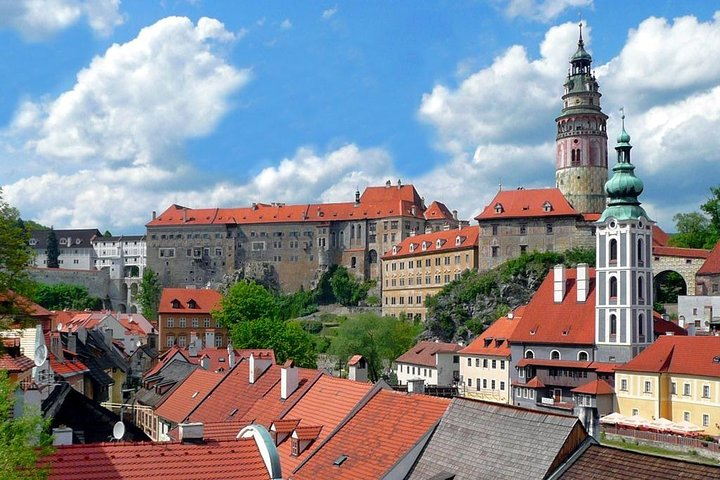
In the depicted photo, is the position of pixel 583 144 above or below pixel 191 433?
above

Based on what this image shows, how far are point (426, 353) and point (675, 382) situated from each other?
86.3 ft

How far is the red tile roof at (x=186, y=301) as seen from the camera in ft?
279

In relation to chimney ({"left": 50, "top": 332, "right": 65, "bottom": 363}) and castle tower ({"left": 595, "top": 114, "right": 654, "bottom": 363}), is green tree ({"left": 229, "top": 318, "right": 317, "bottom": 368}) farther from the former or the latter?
chimney ({"left": 50, "top": 332, "right": 65, "bottom": 363})

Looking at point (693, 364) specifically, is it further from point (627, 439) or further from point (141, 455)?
point (141, 455)

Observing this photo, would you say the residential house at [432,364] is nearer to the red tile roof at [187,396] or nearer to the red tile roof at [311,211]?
the red tile roof at [187,396]

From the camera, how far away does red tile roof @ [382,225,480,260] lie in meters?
100

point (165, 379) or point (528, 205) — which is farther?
point (528, 205)

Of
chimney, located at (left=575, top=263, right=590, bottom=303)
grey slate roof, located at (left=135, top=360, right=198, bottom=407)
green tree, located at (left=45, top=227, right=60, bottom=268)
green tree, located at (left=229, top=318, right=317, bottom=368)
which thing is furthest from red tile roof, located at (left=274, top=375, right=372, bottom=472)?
green tree, located at (left=45, top=227, right=60, bottom=268)

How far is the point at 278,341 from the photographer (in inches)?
2502

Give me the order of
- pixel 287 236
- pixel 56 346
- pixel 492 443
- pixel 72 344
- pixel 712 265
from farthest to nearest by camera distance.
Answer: pixel 287 236 → pixel 712 265 → pixel 72 344 → pixel 56 346 → pixel 492 443

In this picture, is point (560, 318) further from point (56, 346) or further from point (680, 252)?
point (56, 346)

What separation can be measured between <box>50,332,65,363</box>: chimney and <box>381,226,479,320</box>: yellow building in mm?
68942

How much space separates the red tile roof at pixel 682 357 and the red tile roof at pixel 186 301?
4876 cm

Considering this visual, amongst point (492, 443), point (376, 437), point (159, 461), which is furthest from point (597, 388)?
point (159, 461)
